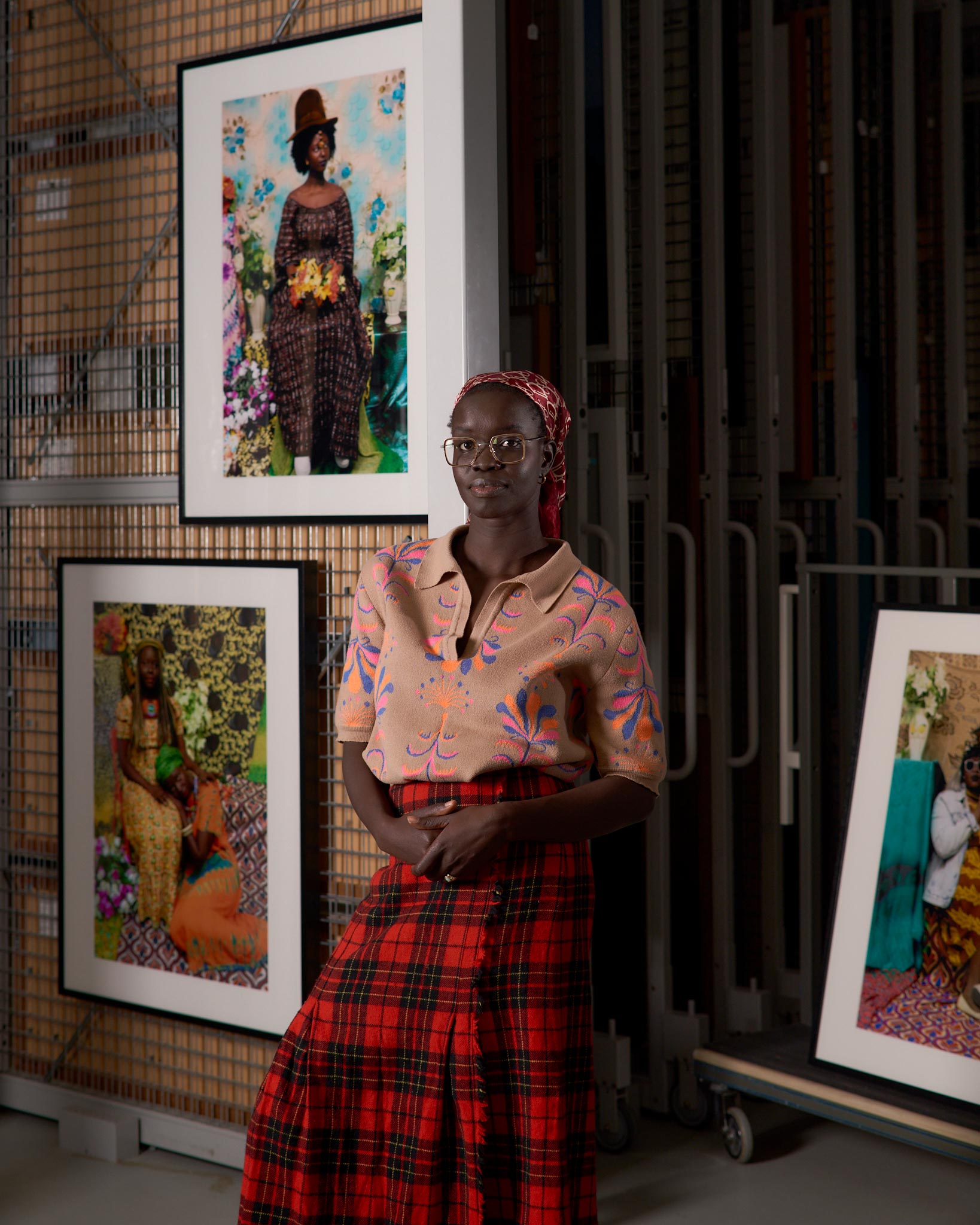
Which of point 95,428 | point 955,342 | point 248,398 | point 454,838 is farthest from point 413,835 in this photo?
point 955,342

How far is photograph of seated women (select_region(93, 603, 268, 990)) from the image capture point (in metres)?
2.94

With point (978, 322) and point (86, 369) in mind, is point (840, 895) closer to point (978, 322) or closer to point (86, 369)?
point (86, 369)

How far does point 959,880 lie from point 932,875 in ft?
0.20

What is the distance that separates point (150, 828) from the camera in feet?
10.1

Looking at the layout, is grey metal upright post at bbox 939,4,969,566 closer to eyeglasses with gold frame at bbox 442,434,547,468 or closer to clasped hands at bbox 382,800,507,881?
eyeglasses with gold frame at bbox 442,434,547,468

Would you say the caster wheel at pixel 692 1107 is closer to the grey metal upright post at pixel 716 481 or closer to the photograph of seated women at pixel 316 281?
the grey metal upright post at pixel 716 481

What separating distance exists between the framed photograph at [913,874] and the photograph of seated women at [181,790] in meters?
1.32

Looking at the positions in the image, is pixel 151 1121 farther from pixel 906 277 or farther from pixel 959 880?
pixel 906 277

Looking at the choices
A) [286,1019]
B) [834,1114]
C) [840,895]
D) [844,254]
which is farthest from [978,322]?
[286,1019]

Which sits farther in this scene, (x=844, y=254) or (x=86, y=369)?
(x=844, y=254)

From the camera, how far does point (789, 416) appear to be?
407cm

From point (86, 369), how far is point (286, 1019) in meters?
1.59

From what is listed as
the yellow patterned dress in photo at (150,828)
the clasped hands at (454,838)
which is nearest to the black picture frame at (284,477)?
the yellow patterned dress in photo at (150,828)

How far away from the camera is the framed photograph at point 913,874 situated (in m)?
2.81
